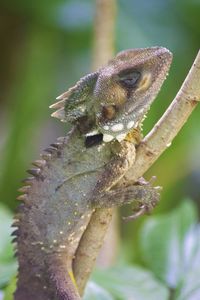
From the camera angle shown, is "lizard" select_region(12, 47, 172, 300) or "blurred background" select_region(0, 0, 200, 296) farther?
"blurred background" select_region(0, 0, 200, 296)

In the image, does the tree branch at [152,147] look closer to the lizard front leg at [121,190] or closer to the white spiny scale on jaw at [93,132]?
the lizard front leg at [121,190]

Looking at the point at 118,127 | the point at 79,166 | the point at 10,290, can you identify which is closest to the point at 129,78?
the point at 118,127

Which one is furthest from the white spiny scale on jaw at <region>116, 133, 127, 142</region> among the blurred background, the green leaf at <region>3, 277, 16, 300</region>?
the blurred background

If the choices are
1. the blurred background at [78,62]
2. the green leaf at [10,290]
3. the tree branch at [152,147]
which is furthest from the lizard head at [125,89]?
the blurred background at [78,62]

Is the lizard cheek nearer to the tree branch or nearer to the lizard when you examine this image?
the lizard

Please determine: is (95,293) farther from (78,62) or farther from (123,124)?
(78,62)

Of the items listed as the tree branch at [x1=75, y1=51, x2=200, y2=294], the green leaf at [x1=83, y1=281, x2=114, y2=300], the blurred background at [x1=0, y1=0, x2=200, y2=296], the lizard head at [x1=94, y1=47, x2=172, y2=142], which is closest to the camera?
the tree branch at [x1=75, y1=51, x2=200, y2=294]
